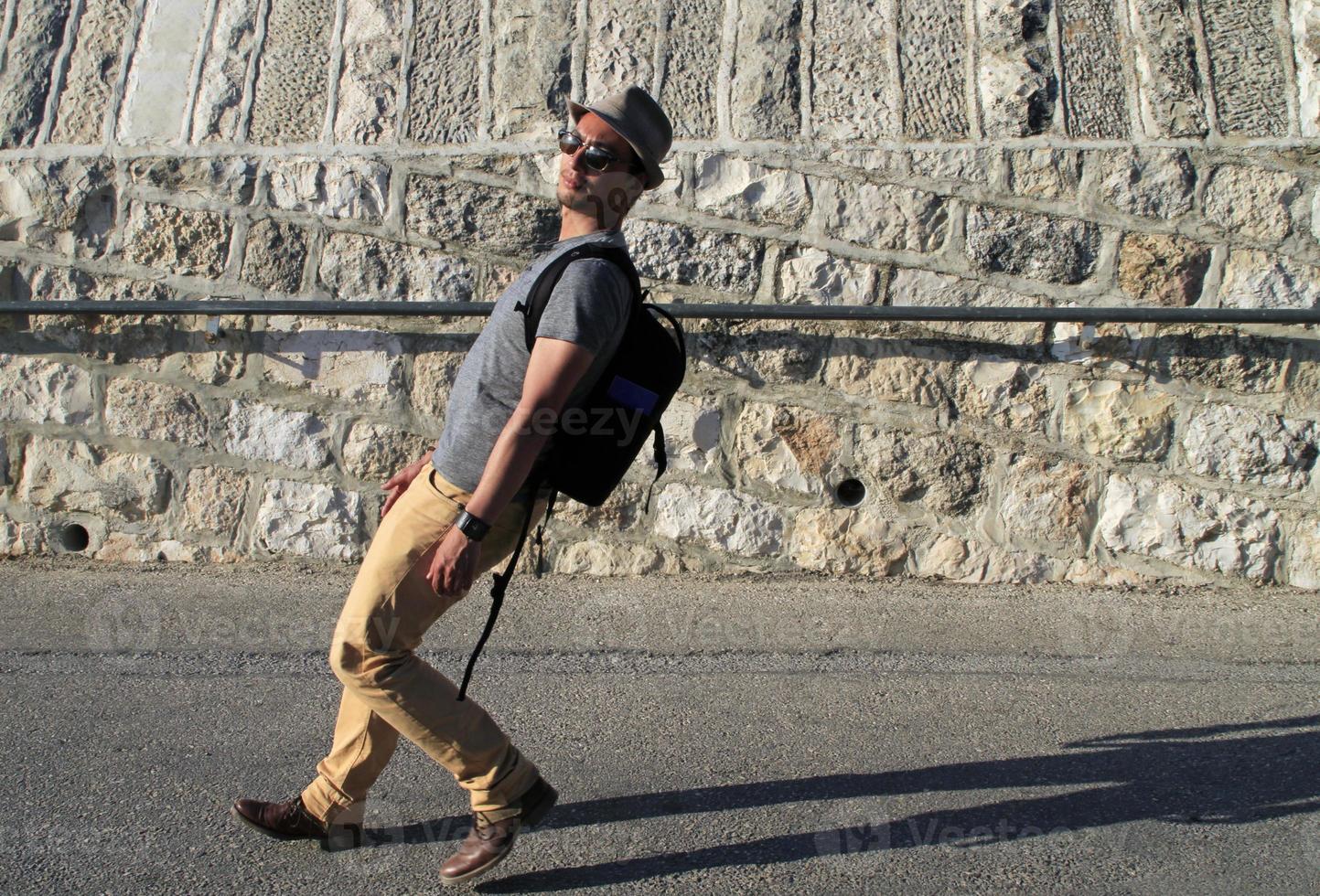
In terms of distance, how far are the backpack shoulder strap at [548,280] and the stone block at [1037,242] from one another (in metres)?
2.30

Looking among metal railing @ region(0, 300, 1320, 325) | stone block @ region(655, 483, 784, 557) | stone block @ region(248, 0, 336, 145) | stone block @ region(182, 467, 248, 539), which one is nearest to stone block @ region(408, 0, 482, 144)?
stone block @ region(248, 0, 336, 145)

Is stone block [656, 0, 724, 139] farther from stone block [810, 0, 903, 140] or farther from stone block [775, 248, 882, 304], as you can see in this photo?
stone block [775, 248, 882, 304]

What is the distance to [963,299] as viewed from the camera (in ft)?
15.0

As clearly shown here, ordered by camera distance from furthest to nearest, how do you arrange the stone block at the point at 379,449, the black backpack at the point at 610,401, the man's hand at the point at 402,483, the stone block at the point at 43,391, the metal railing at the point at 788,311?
the stone block at the point at 43,391
the stone block at the point at 379,449
the metal railing at the point at 788,311
the man's hand at the point at 402,483
the black backpack at the point at 610,401

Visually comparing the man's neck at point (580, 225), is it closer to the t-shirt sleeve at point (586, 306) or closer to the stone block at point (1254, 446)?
the t-shirt sleeve at point (586, 306)

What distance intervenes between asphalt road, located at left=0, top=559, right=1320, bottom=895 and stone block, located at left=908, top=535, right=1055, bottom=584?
0.07 m

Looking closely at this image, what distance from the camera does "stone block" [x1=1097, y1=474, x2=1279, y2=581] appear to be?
4535 millimetres

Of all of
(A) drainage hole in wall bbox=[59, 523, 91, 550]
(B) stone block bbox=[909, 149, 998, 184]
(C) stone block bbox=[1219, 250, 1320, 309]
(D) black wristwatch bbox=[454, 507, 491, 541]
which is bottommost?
(A) drainage hole in wall bbox=[59, 523, 91, 550]

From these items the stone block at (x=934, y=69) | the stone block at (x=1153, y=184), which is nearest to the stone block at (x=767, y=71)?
the stone block at (x=934, y=69)

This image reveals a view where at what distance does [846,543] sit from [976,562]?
0.49m

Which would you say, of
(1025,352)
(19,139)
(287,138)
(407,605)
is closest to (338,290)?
(287,138)

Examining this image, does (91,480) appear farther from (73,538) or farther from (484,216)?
(484,216)

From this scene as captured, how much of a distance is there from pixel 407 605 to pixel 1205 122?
11.7 feet

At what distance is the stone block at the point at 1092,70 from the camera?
461 cm
